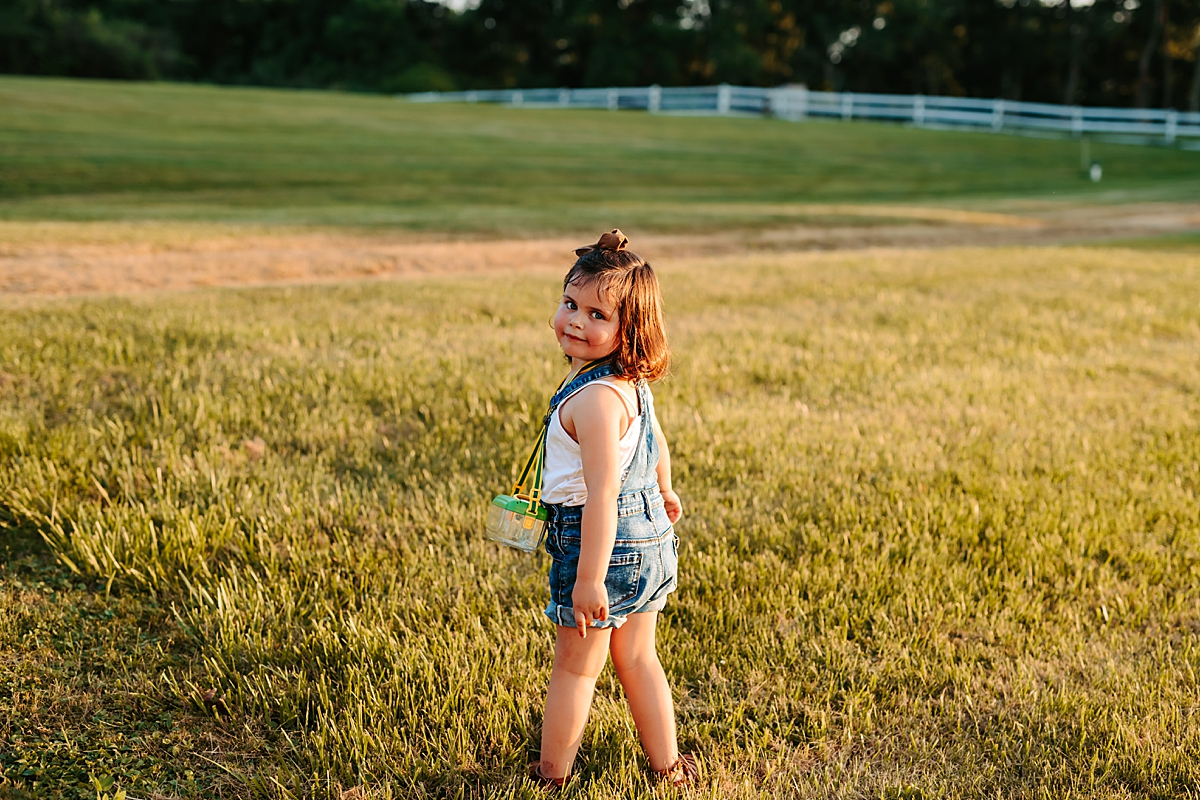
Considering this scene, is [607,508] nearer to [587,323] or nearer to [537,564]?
[587,323]

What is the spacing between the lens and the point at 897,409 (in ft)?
16.7

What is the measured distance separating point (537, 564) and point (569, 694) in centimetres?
111

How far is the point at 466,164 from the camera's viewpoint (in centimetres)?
1845

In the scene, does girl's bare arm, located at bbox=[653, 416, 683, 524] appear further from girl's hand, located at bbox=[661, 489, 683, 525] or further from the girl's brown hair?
the girl's brown hair

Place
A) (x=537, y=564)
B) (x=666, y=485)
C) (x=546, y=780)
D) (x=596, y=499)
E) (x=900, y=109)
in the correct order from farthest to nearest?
(x=900, y=109), (x=537, y=564), (x=666, y=485), (x=546, y=780), (x=596, y=499)

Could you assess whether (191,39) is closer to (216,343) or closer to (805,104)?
(805,104)

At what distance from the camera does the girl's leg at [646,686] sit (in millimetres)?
2416

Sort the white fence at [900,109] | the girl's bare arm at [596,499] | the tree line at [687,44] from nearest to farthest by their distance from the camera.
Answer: the girl's bare arm at [596,499]
the white fence at [900,109]
the tree line at [687,44]

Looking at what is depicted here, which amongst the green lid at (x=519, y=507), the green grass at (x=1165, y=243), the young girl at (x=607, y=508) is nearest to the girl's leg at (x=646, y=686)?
the young girl at (x=607, y=508)

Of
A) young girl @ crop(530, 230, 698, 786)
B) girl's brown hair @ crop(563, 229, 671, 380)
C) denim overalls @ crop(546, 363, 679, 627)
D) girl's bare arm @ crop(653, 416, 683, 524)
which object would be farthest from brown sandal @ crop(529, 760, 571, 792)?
girl's brown hair @ crop(563, 229, 671, 380)

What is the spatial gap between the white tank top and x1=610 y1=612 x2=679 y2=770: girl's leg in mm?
341

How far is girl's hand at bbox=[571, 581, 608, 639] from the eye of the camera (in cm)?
220

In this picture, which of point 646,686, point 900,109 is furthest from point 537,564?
point 900,109

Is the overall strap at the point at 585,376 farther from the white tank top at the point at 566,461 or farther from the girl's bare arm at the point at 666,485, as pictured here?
the girl's bare arm at the point at 666,485
